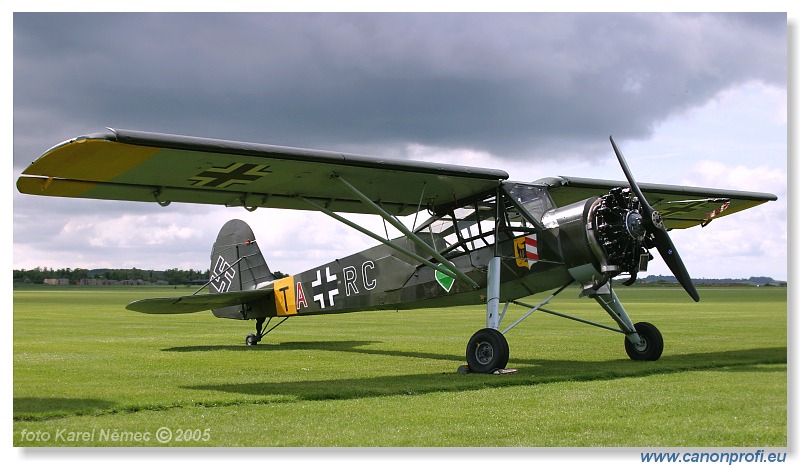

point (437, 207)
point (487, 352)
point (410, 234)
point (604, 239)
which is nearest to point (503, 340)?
point (487, 352)

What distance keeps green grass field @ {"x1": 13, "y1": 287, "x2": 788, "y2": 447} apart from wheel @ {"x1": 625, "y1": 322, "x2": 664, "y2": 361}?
0.80ft

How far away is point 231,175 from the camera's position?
1066 cm

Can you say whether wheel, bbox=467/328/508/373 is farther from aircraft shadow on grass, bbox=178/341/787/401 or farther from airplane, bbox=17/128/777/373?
aircraft shadow on grass, bbox=178/341/787/401

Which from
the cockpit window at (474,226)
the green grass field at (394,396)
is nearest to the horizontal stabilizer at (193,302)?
the green grass field at (394,396)

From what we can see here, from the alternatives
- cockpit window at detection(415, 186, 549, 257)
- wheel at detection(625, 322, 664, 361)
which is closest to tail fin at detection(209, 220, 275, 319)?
cockpit window at detection(415, 186, 549, 257)

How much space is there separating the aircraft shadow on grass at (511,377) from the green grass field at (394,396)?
0.03 m

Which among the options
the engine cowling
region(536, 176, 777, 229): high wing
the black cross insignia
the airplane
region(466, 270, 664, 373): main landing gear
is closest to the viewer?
the airplane

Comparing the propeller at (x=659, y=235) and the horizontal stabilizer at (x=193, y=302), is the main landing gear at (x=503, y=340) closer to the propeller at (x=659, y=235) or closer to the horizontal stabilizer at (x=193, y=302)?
the propeller at (x=659, y=235)

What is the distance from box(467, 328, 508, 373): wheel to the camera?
10414mm

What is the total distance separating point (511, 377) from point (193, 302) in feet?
25.2

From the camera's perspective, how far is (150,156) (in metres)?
9.32

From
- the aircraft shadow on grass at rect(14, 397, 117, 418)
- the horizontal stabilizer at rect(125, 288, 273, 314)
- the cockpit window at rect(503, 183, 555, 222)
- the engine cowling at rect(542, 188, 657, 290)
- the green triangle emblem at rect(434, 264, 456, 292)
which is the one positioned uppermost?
the cockpit window at rect(503, 183, 555, 222)

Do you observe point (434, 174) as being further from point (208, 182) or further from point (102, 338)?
point (102, 338)

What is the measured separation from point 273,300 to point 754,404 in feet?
36.4
